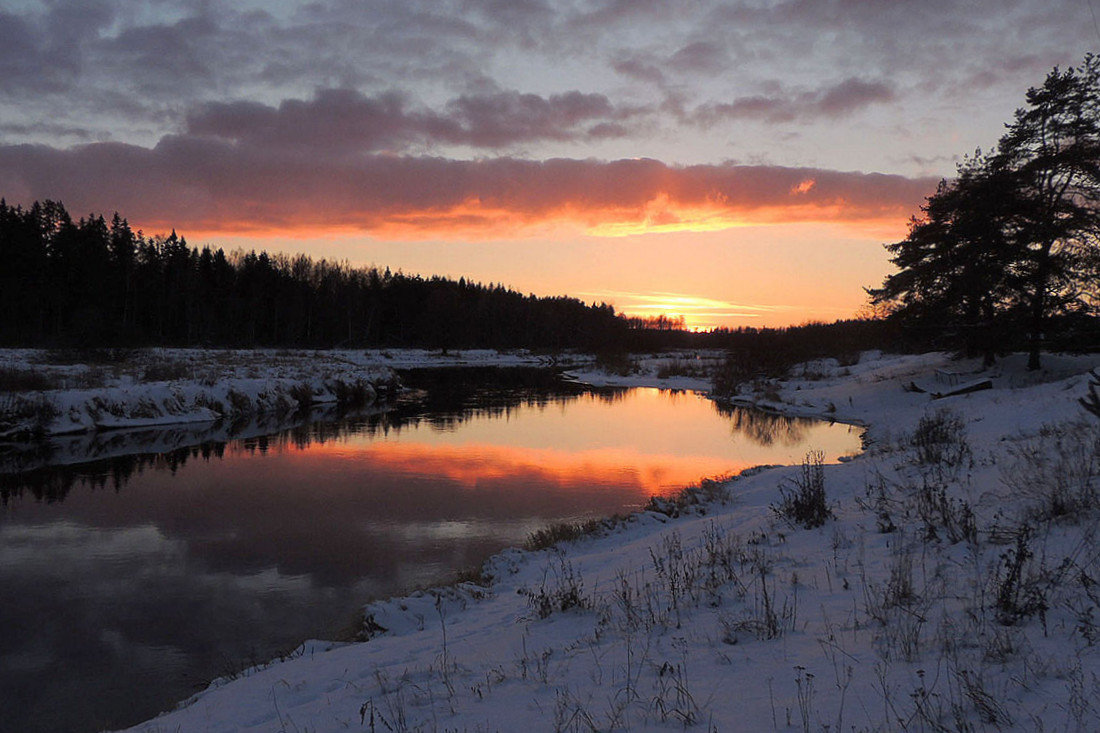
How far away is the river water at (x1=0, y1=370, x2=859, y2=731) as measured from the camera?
6715mm

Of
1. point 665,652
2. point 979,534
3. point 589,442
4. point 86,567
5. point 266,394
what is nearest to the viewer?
point 665,652

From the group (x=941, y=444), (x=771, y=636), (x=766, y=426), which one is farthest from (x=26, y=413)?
Result: (x=766, y=426)

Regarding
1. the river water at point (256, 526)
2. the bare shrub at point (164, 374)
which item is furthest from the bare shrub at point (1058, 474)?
the bare shrub at point (164, 374)

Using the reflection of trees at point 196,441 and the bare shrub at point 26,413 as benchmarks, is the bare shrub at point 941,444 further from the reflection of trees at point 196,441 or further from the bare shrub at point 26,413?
the bare shrub at point 26,413

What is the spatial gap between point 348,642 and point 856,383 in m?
32.8

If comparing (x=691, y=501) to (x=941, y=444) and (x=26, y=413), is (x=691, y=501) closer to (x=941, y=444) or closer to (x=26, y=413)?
(x=941, y=444)

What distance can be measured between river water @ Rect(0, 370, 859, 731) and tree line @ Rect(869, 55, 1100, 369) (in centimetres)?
903

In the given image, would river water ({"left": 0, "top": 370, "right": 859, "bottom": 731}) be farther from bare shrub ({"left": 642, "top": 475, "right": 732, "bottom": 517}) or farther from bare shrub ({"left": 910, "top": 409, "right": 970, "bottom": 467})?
bare shrub ({"left": 910, "top": 409, "right": 970, "bottom": 467})

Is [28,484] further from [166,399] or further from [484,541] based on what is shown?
[484,541]

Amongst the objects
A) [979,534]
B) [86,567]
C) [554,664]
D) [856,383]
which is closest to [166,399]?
[86,567]

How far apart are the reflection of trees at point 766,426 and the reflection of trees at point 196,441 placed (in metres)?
9.15

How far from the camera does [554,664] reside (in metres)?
4.93

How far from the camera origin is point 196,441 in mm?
20469

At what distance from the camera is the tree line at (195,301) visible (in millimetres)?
59219
